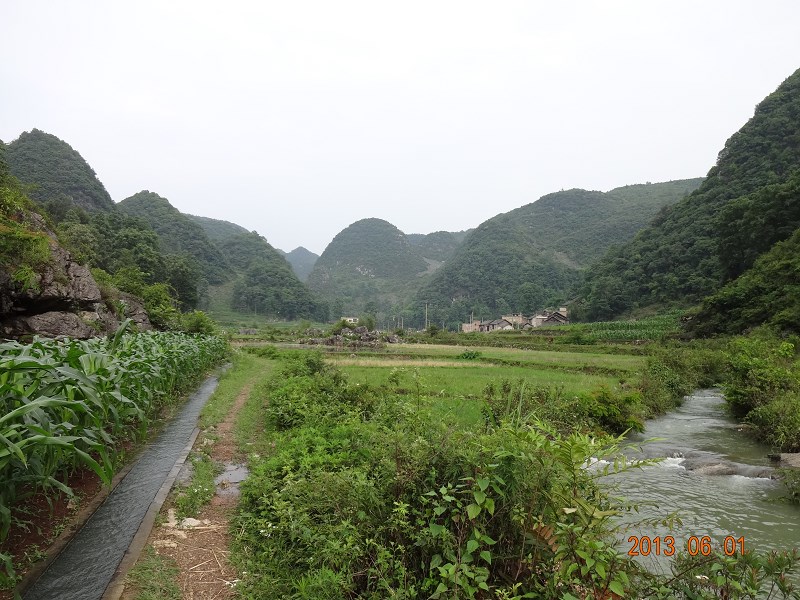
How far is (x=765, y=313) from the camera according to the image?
2812 cm

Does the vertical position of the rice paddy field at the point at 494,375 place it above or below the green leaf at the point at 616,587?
below

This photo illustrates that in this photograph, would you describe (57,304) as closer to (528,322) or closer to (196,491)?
(196,491)

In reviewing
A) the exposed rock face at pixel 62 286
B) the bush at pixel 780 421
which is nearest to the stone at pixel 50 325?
the exposed rock face at pixel 62 286

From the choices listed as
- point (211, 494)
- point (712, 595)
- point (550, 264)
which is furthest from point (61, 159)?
point (550, 264)

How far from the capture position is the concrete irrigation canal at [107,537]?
3578mm

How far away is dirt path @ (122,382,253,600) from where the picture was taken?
3.77 metres

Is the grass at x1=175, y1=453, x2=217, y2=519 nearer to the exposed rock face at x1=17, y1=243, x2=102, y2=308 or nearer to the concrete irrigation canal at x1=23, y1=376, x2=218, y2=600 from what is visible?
the concrete irrigation canal at x1=23, y1=376, x2=218, y2=600

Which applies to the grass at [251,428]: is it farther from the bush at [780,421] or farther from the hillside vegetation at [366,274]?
the hillside vegetation at [366,274]

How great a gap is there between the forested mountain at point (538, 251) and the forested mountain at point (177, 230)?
5595cm

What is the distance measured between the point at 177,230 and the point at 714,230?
328 feet

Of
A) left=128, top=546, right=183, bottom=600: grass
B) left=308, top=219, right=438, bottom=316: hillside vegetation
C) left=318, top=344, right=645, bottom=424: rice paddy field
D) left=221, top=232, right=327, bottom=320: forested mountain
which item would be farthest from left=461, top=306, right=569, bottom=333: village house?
left=128, top=546, right=183, bottom=600: grass

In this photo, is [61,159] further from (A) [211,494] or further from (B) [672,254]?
(B) [672,254]

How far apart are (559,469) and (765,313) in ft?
110

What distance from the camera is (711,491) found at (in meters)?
8.30
